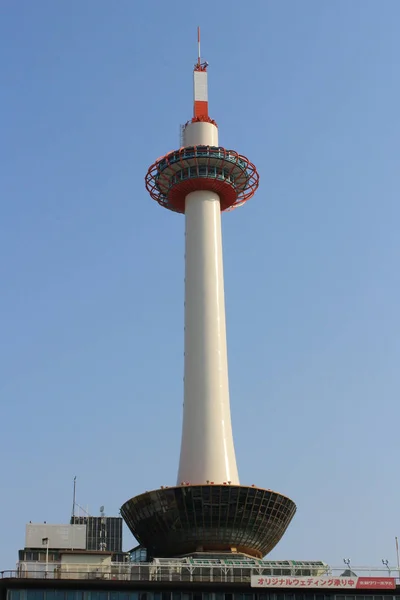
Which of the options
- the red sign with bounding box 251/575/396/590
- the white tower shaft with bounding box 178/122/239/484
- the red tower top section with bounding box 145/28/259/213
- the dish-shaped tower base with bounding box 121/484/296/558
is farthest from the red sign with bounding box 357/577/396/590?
the red tower top section with bounding box 145/28/259/213

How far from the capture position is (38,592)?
293 feet

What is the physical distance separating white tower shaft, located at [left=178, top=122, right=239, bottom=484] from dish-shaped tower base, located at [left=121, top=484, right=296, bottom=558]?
269 inches

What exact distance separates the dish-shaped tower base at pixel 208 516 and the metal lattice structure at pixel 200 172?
140 feet

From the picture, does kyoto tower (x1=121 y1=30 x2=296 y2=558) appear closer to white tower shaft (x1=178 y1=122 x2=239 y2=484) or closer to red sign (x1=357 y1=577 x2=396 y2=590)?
white tower shaft (x1=178 y1=122 x2=239 y2=484)

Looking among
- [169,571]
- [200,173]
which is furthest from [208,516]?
[200,173]

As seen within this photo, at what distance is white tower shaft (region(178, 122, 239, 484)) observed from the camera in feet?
371

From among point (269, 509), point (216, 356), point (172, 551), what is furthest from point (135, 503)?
point (216, 356)

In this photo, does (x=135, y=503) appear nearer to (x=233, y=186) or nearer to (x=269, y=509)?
(x=269, y=509)

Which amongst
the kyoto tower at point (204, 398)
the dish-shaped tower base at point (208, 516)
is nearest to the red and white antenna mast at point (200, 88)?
the kyoto tower at point (204, 398)

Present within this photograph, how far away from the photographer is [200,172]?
129 meters

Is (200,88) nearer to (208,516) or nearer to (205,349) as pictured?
(205,349)

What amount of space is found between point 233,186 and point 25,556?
5446cm

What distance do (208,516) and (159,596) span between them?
46.1ft

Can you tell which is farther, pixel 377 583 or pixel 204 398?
pixel 204 398
